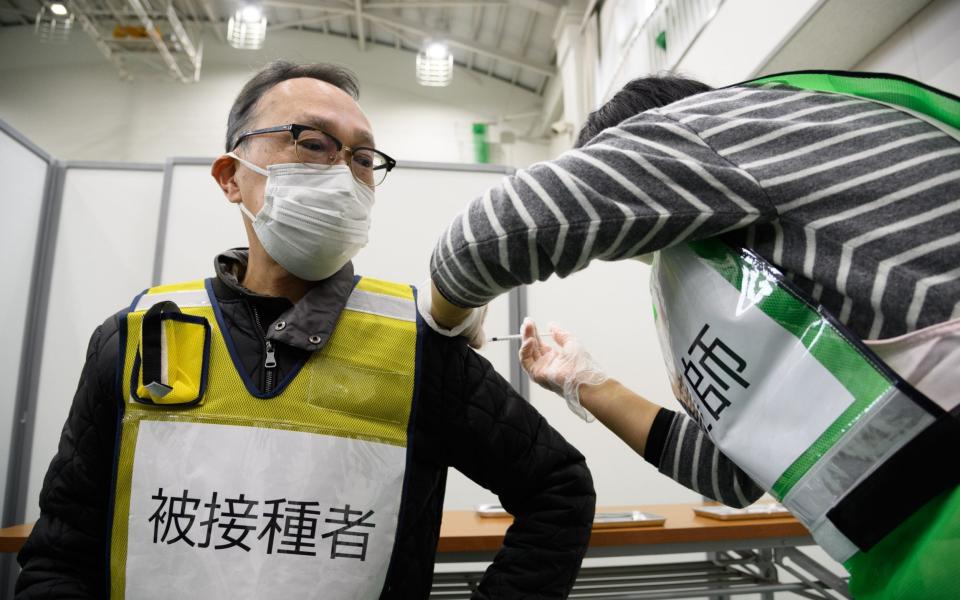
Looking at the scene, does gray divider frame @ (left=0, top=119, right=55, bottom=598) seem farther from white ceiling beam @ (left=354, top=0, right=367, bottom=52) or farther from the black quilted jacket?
white ceiling beam @ (left=354, top=0, right=367, bottom=52)

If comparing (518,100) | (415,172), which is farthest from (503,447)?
(518,100)

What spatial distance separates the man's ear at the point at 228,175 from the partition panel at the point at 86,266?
1599 mm

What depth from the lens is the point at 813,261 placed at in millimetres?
530

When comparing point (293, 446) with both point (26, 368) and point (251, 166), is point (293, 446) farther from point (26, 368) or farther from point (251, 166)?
point (26, 368)

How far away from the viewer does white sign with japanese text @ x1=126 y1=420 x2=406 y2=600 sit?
782 mm

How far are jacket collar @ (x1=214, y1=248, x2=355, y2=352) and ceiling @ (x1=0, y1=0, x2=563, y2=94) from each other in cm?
507

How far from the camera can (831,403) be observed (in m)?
0.51

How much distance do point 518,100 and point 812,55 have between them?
16.3 ft

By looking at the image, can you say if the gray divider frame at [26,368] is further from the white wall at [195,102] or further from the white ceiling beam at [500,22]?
the white ceiling beam at [500,22]

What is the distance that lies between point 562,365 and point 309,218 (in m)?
0.51

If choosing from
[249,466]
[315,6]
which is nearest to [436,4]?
[315,6]

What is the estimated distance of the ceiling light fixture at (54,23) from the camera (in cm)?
532

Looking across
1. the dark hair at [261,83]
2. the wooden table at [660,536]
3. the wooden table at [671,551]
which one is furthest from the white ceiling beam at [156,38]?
the wooden table at [660,536]

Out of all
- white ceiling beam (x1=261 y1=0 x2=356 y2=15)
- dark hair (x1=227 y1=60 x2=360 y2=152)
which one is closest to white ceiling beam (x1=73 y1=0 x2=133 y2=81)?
white ceiling beam (x1=261 y1=0 x2=356 y2=15)
